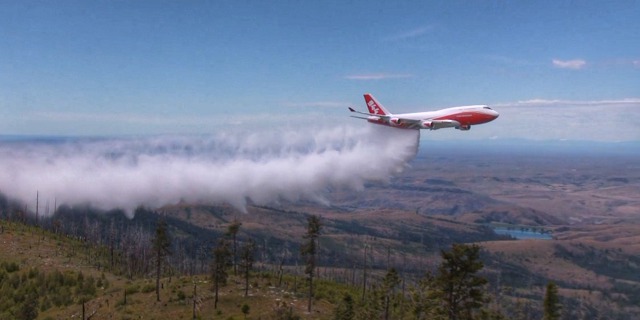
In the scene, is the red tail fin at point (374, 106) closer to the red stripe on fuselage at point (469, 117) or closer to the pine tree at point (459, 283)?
the red stripe on fuselage at point (469, 117)

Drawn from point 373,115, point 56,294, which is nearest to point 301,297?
point 373,115

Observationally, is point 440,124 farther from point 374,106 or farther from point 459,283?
point 459,283

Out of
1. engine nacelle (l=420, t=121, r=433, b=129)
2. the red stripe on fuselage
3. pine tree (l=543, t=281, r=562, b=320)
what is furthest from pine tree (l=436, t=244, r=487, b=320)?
the red stripe on fuselage

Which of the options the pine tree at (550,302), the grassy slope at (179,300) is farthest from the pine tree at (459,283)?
the grassy slope at (179,300)

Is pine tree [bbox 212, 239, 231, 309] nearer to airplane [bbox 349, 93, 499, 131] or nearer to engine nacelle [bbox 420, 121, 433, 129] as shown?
airplane [bbox 349, 93, 499, 131]

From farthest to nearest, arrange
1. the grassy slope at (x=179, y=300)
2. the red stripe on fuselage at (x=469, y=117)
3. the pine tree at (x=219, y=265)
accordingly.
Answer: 1. the red stripe on fuselage at (x=469, y=117)
2. the pine tree at (x=219, y=265)
3. the grassy slope at (x=179, y=300)

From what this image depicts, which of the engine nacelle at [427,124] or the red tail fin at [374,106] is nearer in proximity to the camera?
the engine nacelle at [427,124]

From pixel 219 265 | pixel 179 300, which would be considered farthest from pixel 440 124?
pixel 179 300
